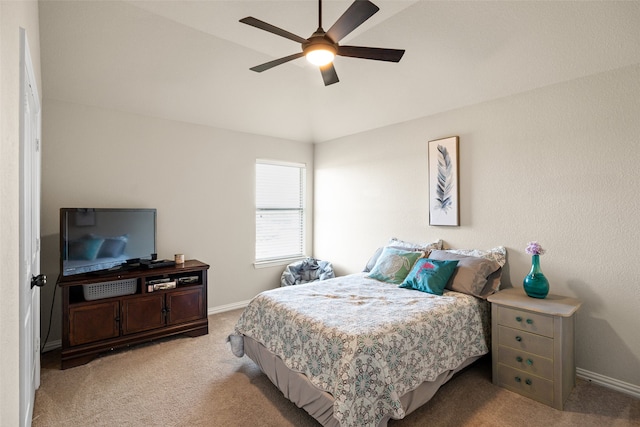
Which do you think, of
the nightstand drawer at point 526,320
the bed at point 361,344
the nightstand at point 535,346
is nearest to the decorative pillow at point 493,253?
the bed at point 361,344

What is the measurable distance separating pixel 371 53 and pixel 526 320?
7.45 ft

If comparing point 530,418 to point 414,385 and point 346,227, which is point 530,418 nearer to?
point 414,385

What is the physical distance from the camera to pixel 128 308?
10.2 ft

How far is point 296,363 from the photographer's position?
214 cm

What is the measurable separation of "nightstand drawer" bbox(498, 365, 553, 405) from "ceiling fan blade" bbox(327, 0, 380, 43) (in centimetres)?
272

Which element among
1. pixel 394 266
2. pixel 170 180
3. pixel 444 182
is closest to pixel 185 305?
pixel 170 180

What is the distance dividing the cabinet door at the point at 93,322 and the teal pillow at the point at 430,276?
9.17 ft

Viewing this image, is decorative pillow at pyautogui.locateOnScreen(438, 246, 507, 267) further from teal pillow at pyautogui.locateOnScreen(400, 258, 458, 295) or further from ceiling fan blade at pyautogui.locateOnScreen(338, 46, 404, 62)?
ceiling fan blade at pyautogui.locateOnScreen(338, 46, 404, 62)

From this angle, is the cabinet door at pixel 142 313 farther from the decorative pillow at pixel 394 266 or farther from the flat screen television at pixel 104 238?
the decorative pillow at pixel 394 266

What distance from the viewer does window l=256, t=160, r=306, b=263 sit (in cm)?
476

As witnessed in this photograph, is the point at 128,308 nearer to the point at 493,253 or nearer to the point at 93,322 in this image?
the point at 93,322

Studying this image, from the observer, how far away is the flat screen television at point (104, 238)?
2.86 metres

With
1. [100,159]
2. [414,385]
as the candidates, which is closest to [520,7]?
[414,385]

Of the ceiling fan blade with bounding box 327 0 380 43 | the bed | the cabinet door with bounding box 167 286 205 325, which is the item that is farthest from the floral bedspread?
the ceiling fan blade with bounding box 327 0 380 43
